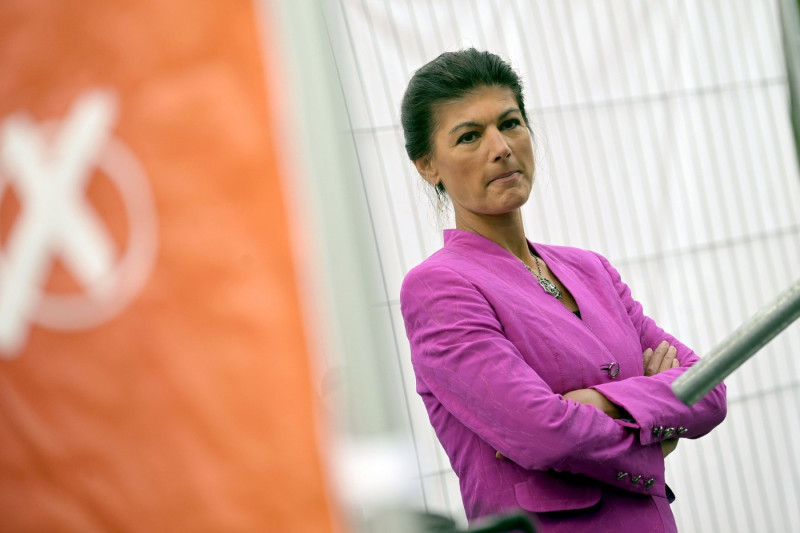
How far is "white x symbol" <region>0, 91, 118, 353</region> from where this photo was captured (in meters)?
0.66

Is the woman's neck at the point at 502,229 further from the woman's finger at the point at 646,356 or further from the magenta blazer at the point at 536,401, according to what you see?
the woman's finger at the point at 646,356

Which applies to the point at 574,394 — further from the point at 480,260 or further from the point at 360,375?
the point at 360,375

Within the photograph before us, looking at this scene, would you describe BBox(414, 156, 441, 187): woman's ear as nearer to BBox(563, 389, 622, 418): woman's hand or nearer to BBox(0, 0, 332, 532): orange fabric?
BBox(563, 389, 622, 418): woman's hand

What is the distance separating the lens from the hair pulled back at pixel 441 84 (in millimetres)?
1571

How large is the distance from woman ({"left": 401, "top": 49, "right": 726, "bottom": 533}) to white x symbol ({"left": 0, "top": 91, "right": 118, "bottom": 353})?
758mm

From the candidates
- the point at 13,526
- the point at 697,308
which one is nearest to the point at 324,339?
the point at 13,526

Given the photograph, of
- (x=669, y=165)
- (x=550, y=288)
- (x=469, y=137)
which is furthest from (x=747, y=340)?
(x=669, y=165)

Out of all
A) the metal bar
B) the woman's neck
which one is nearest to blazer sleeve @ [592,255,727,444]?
the woman's neck

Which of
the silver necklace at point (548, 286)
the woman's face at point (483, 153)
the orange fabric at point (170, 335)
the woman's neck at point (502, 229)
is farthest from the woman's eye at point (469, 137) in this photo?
the orange fabric at point (170, 335)

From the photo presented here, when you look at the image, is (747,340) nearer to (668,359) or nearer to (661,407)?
(661,407)

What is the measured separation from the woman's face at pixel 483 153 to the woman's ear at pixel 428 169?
1cm

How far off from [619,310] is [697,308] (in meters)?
0.93

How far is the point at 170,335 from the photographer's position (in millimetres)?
686

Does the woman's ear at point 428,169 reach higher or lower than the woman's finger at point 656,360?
higher
